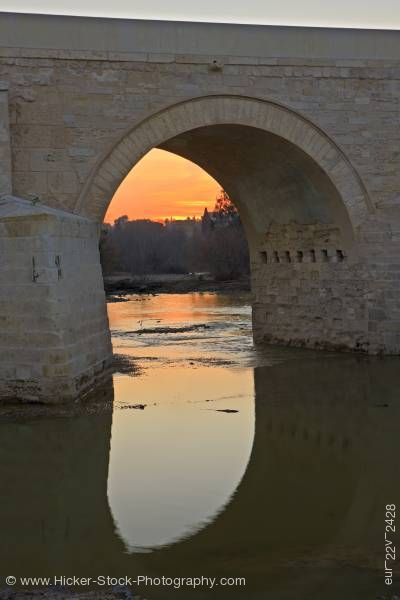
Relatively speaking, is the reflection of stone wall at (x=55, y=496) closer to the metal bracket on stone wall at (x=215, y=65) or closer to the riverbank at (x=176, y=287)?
the metal bracket on stone wall at (x=215, y=65)

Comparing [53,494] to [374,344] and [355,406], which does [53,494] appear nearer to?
[355,406]

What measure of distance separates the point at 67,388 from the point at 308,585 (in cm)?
473

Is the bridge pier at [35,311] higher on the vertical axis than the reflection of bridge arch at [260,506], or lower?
higher

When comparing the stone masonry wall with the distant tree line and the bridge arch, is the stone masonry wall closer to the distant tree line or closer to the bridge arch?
the bridge arch

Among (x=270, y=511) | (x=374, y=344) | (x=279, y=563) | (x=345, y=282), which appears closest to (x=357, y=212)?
(x=345, y=282)

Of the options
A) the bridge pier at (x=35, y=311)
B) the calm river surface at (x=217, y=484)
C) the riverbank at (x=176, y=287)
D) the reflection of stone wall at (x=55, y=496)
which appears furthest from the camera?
the riverbank at (x=176, y=287)

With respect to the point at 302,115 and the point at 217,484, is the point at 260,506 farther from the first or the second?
the point at 302,115

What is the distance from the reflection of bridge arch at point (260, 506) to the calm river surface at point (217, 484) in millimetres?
12

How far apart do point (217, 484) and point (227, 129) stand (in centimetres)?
695

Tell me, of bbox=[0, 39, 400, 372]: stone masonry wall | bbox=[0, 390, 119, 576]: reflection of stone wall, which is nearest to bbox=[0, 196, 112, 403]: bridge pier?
bbox=[0, 390, 119, 576]: reflection of stone wall

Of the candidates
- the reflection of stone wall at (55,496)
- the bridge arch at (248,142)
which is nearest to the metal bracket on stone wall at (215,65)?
the bridge arch at (248,142)

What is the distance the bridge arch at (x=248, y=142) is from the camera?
35.1 ft

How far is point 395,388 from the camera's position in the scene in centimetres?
962

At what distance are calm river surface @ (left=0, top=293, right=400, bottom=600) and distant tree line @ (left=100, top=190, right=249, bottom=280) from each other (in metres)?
22.9
